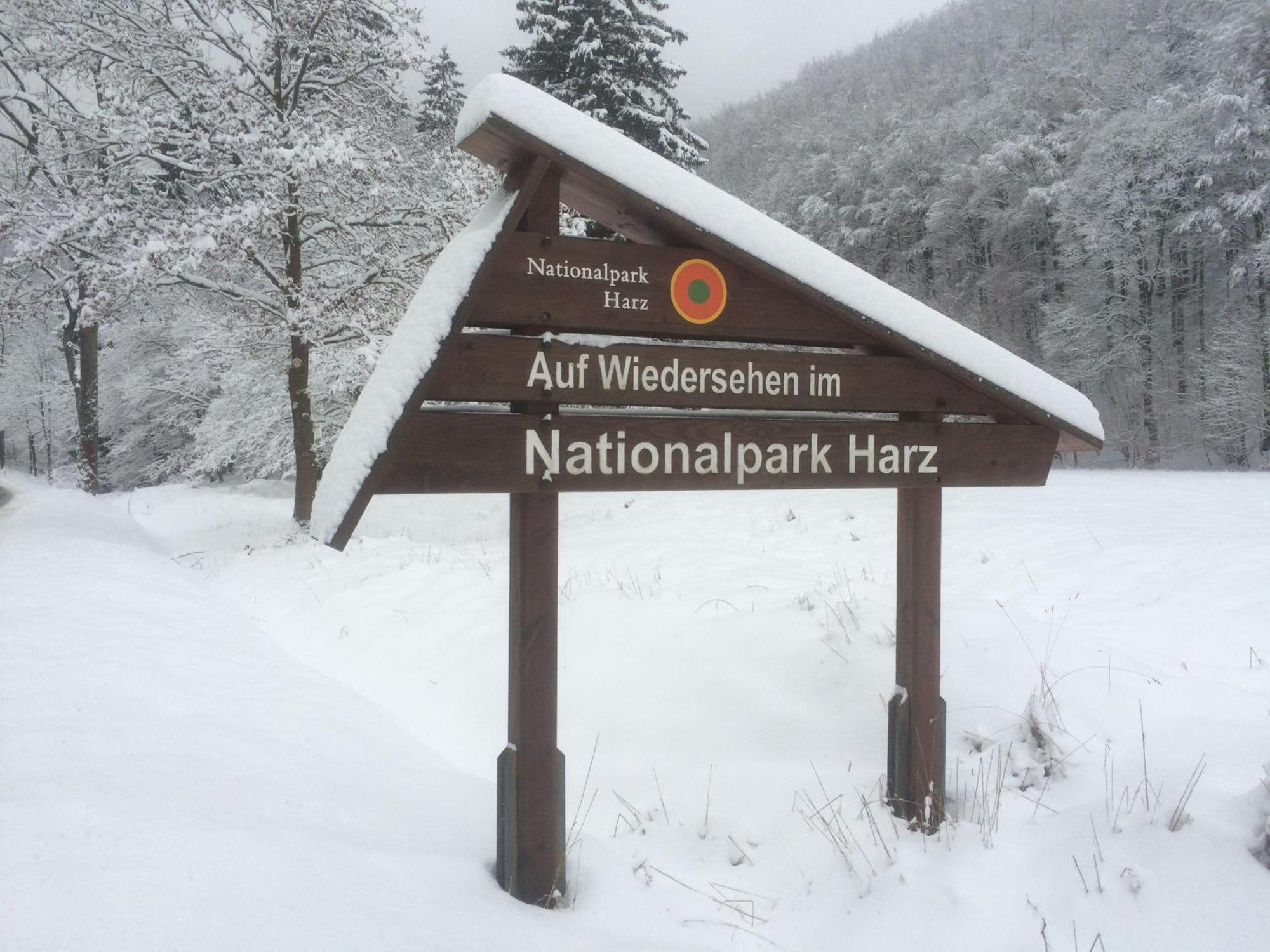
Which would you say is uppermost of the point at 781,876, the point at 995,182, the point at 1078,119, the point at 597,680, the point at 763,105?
the point at 763,105

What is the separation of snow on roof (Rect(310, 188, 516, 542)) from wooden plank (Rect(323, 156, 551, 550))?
12mm

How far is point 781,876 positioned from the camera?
3082 millimetres

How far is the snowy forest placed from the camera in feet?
35.3

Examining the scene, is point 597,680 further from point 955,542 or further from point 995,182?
point 995,182

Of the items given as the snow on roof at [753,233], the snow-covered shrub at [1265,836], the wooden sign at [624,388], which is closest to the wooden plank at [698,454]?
the wooden sign at [624,388]

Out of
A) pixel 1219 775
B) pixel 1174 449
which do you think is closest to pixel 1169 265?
pixel 1174 449

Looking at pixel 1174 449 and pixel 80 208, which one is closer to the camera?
pixel 80 208

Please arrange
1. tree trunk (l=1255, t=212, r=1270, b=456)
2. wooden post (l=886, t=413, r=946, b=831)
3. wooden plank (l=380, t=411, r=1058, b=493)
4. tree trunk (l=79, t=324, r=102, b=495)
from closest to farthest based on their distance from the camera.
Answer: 1. wooden plank (l=380, t=411, r=1058, b=493)
2. wooden post (l=886, t=413, r=946, b=831)
3. tree trunk (l=79, t=324, r=102, b=495)
4. tree trunk (l=1255, t=212, r=1270, b=456)

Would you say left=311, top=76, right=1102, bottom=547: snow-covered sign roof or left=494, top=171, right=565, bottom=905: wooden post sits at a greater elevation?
left=311, top=76, right=1102, bottom=547: snow-covered sign roof

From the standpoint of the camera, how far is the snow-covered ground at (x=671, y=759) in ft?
7.72

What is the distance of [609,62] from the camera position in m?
18.5

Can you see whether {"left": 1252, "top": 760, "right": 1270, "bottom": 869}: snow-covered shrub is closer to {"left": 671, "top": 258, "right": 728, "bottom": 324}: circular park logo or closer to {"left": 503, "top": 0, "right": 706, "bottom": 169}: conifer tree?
{"left": 671, "top": 258, "right": 728, "bottom": 324}: circular park logo

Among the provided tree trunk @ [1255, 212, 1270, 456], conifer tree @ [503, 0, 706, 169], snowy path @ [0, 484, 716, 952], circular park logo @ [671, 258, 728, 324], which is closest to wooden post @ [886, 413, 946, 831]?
circular park logo @ [671, 258, 728, 324]

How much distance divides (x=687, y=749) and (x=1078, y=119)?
1288 inches
